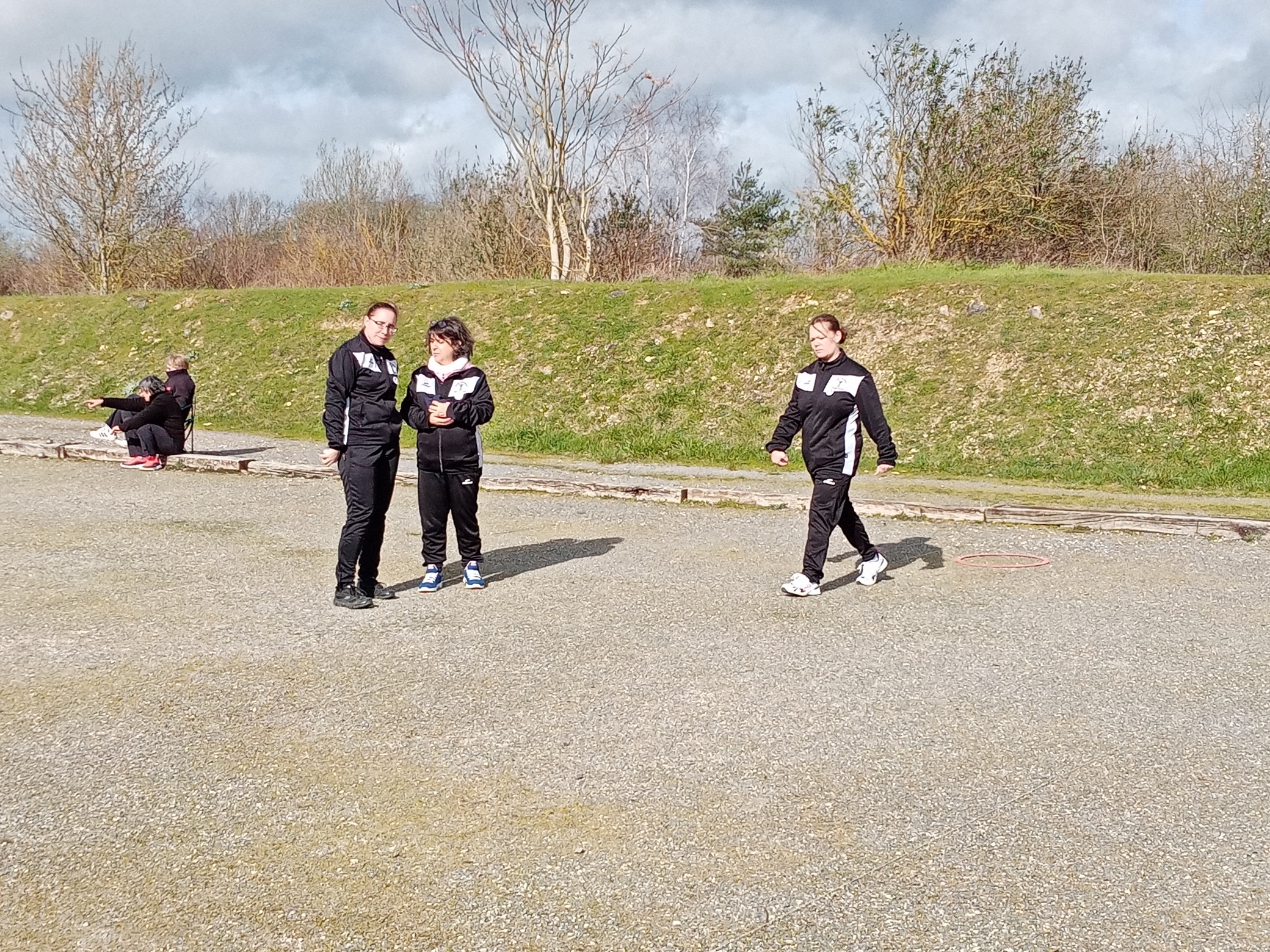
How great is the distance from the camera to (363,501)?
284 inches

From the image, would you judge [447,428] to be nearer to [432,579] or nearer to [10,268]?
[432,579]

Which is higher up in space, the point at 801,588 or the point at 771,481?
the point at 771,481

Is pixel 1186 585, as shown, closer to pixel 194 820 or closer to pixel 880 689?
pixel 880 689

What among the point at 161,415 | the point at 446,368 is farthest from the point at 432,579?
the point at 161,415

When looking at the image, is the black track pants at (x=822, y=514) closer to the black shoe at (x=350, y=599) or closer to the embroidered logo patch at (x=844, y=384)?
the embroidered logo patch at (x=844, y=384)

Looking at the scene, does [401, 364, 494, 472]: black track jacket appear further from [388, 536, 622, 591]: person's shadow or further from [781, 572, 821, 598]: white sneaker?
[781, 572, 821, 598]: white sneaker

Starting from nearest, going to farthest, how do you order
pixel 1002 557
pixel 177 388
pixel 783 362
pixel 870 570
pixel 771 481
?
1. pixel 870 570
2. pixel 1002 557
3. pixel 771 481
4. pixel 177 388
5. pixel 783 362

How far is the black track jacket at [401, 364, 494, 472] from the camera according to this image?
7367 mm

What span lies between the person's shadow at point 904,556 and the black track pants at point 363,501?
3215 mm

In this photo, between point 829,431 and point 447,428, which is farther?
point 829,431

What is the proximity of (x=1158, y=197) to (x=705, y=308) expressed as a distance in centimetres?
1171

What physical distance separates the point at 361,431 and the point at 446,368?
28.6 inches

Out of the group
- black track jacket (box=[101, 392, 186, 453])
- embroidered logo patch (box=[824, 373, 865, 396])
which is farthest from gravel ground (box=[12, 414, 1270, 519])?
embroidered logo patch (box=[824, 373, 865, 396])

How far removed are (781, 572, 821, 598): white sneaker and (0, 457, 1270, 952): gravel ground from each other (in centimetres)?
14
